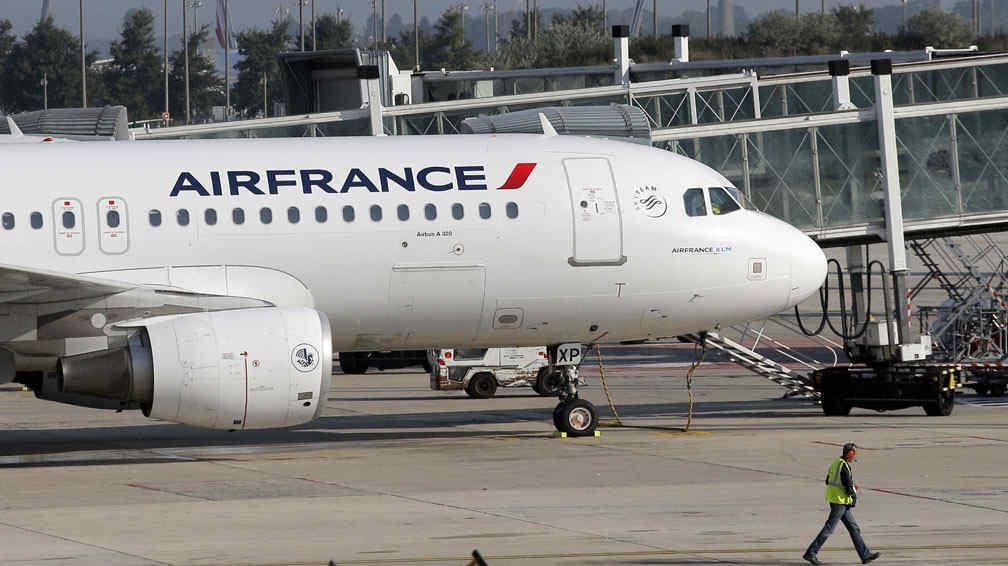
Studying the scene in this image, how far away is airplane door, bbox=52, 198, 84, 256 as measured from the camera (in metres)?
25.1

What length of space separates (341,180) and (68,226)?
426 cm

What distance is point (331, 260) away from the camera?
25.7m

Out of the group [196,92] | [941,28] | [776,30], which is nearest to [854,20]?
[941,28]

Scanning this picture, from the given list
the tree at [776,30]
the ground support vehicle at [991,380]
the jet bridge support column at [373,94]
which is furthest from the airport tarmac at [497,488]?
the tree at [776,30]

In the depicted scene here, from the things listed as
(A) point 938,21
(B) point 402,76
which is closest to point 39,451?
(B) point 402,76

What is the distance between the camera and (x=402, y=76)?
2621 inches

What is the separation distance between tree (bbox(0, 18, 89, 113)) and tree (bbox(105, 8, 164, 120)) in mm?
6304

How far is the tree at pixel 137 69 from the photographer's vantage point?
180000 millimetres

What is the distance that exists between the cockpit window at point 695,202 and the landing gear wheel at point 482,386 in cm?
1160

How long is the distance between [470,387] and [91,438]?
10473 millimetres

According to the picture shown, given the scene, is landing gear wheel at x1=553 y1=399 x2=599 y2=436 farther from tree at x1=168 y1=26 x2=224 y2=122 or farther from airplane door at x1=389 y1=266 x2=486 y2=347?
tree at x1=168 y1=26 x2=224 y2=122

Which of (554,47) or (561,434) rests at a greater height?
(554,47)

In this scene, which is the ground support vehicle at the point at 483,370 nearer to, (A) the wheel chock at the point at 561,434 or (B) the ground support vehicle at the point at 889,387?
(B) the ground support vehicle at the point at 889,387

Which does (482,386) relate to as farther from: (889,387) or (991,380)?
(991,380)
